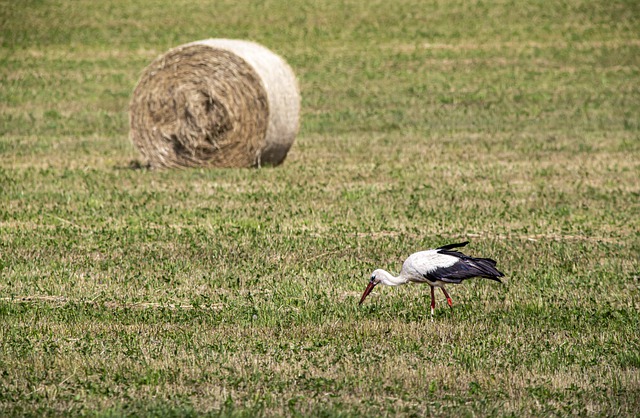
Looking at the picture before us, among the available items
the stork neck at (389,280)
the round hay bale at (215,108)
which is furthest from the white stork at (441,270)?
the round hay bale at (215,108)

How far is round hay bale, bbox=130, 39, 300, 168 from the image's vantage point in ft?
65.6

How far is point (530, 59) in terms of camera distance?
3453 cm

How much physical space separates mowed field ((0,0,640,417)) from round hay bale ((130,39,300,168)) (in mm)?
584

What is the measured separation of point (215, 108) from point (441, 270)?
1117 cm

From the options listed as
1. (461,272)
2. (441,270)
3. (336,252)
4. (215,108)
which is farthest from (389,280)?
(215,108)

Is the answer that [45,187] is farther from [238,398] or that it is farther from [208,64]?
[238,398]

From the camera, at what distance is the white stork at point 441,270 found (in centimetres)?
971

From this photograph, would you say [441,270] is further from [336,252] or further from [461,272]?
[336,252]

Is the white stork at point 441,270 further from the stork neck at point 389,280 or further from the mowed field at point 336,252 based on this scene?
the mowed field at point 336,252

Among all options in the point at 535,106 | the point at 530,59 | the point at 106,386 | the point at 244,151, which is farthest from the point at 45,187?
the point at 530,59

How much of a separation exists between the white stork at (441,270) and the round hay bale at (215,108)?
10.3 m

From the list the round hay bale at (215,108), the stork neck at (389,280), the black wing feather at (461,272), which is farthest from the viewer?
the round hay bale at (215,108)

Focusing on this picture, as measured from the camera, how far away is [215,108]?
20266 mm

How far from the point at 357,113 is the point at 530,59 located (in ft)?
29.2
